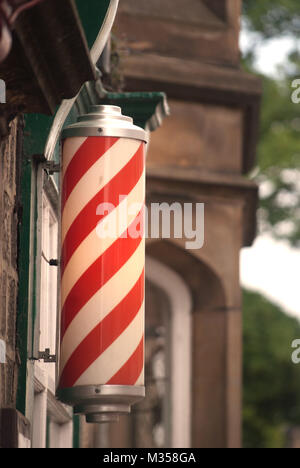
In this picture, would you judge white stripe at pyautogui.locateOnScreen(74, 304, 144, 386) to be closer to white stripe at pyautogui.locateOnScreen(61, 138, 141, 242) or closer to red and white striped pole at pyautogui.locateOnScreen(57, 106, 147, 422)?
red and white striped pole at pyautogui.locateOnScreen(57, 106, 147, 422)

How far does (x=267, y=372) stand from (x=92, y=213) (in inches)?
830

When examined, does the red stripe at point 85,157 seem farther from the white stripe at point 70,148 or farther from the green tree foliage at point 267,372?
the green tree foliage at point 267,372

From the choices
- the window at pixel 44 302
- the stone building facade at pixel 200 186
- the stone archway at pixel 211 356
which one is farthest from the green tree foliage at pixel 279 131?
the window at pixel 44 302

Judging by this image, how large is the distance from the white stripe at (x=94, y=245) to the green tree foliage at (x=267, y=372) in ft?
65.9

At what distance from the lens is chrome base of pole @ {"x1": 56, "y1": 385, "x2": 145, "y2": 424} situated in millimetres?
5129

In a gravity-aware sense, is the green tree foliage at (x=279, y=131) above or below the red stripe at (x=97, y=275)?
above

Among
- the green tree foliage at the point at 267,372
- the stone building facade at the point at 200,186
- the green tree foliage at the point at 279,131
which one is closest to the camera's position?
the stone building facade at the point at 200,186

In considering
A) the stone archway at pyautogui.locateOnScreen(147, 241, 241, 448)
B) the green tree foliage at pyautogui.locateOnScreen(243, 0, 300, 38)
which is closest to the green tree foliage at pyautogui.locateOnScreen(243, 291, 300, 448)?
the green tree foliage at pyautogui.locateOnScreen(243, 0, 300, 38)

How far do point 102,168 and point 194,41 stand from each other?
8.35m

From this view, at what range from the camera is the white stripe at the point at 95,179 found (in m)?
5.32

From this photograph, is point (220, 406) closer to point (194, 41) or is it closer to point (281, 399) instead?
point (194, 41)

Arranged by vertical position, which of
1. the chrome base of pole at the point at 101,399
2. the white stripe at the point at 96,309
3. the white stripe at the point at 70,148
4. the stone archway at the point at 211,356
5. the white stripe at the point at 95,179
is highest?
the stone archway at the point at 211,356

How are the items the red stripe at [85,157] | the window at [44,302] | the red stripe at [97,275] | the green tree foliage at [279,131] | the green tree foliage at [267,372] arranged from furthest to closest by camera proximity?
the green tree foliage at [267,372], the green tree foliage at [279,131], the window at [44,302], the red stripe at [85,157], the red stripe at [97,275]
